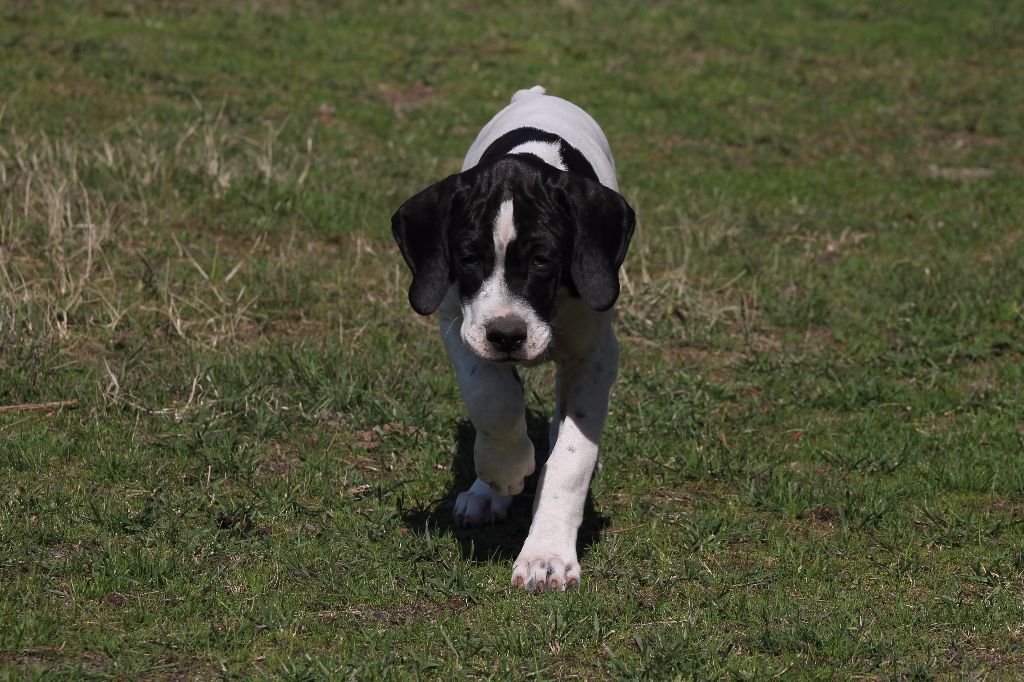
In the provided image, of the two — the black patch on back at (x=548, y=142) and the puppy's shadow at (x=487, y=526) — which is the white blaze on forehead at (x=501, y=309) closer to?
the black patch on back at (x=548, y=142)

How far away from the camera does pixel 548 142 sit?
524 centimetres

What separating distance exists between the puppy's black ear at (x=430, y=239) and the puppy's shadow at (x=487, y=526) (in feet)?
2.90

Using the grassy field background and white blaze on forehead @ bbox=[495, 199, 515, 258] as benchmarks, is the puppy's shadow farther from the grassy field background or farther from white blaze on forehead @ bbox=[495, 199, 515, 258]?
white blaze on forehead @ bbox=[495, 199, 515, 258]

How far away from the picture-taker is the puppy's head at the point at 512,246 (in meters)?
4.40

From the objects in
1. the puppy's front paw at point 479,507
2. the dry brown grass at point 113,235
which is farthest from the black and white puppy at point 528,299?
the dry brown grass at point 113,235

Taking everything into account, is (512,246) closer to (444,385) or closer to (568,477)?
(568,477)

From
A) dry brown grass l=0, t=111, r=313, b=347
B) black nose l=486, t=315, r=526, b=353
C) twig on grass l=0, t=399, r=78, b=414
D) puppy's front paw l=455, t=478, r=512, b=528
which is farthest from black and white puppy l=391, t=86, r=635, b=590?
dry brown grass l=0, t=111, r=313, b=347

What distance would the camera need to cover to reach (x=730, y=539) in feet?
17.0

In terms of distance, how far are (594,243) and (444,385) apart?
213 cm

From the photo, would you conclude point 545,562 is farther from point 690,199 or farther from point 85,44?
point 85,44

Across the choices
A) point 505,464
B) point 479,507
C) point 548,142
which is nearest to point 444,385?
point 479,507

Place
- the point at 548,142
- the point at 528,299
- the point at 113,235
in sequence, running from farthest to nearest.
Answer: the point at 113,235 → the point at 548,142 → the point at 528,299

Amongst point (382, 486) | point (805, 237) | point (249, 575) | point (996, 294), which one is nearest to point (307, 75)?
point (805, 237)

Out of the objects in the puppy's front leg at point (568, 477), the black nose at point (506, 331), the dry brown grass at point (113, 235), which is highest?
the black nose at point (506, 331)
